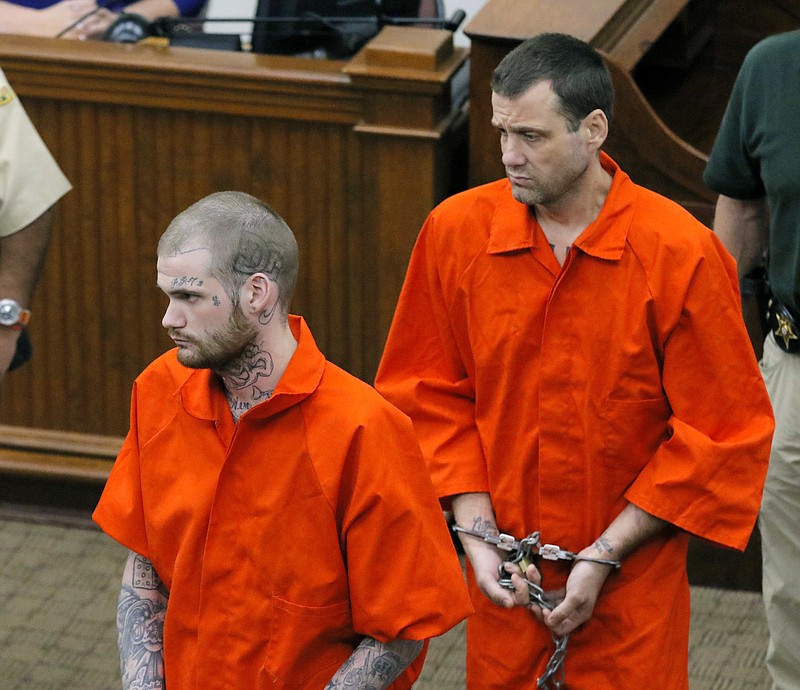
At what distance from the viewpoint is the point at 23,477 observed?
3.97 meters

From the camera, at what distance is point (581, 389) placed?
→ 2.18 m

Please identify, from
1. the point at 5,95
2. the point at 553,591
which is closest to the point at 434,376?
the point at 553,591

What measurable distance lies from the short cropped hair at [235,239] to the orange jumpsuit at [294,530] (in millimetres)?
126

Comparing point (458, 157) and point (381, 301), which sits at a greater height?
point (458, 157)

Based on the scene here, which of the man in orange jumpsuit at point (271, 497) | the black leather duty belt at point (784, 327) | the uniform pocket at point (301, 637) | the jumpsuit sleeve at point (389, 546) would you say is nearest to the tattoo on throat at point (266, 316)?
the man in orange jumpsuit at point (271, 497)

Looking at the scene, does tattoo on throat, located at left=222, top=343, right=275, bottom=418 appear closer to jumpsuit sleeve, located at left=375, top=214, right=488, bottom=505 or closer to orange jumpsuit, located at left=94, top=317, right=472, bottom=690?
orange jumpsuit, located at left=94, top=317, right=472, bottom=690

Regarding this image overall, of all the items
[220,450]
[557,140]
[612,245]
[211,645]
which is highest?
[557,140]

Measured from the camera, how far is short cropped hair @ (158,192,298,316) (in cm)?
181

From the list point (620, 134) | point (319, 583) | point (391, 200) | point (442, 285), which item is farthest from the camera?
point (391, 200)

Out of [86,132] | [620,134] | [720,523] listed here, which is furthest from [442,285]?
[86,132]

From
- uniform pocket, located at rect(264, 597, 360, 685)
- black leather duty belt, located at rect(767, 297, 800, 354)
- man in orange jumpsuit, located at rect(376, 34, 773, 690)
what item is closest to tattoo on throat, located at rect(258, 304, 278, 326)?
uniform pocket, located at rect(264, 597, 360, 685)

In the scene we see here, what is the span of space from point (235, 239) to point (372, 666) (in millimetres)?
555

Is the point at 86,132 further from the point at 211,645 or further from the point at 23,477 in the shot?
the point at 211,645

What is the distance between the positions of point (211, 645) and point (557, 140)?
844 mm
